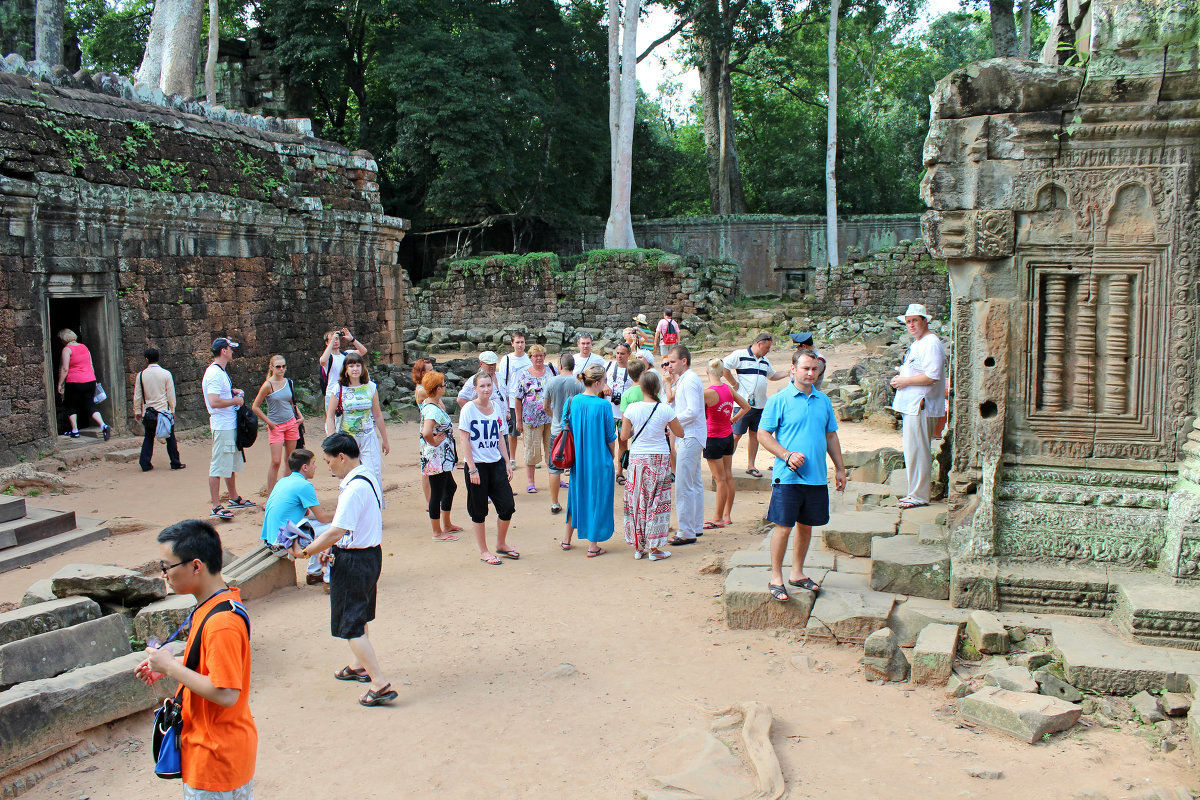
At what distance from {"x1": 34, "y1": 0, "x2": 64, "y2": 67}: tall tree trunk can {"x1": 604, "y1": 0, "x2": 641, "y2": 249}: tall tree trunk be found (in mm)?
13440

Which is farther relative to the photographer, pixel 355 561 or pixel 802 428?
pixel 802 428

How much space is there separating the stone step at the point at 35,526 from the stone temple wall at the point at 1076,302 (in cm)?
744

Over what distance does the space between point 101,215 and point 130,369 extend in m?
2.05

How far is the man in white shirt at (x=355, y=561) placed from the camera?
465 centimetres

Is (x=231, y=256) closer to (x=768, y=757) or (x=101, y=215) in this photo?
(x=101, y=215)

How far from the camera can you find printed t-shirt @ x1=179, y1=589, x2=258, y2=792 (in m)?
2.96

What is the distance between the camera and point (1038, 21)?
108 ft

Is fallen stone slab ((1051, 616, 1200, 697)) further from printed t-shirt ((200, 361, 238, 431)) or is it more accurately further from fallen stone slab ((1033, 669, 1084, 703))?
printed t-shirt ((200, 361, 238, 431))

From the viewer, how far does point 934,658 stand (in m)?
4.79

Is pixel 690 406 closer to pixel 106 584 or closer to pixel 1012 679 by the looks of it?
pixel 1012 679

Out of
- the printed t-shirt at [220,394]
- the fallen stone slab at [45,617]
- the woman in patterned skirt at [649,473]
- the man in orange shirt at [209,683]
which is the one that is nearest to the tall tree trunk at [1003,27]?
the woman in patterned skirt at [649,473]

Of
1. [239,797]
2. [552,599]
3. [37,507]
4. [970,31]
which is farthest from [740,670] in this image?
[970,31]

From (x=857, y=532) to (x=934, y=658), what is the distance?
6.19ft

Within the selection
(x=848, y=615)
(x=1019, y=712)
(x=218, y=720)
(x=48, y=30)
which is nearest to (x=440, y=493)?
(x=848, y=615)
